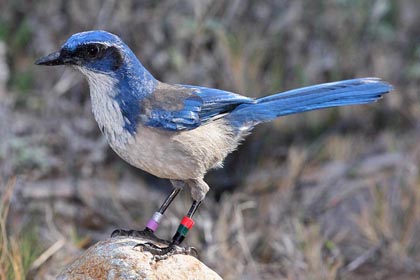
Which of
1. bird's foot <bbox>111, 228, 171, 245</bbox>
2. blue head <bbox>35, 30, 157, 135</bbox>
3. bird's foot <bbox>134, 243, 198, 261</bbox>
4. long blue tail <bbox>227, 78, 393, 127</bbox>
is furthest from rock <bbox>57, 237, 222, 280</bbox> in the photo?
long blue tail <bbox>227, 78, 393, 127</bbox>

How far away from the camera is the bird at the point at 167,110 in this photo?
393cm

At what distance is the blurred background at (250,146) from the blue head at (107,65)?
1312 millimetres

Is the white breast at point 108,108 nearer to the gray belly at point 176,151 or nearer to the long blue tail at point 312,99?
the gray belly at point 176,151

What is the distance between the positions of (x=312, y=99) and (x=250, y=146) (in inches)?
102

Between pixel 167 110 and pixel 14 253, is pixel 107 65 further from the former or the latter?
pixel 14 253

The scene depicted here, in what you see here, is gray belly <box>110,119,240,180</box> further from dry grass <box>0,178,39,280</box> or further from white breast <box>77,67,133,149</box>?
dry grass <box>0,178,39,280</box>

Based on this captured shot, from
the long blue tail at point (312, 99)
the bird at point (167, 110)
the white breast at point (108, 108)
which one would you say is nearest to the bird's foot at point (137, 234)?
the bird at point (167, 110)

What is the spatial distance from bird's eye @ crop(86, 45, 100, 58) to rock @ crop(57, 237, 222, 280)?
32.8 inches

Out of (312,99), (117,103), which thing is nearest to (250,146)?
(312,99)

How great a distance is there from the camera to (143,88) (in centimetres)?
409

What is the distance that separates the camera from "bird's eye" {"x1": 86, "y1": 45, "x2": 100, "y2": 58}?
3902mm

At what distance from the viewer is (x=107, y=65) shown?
13.0ft

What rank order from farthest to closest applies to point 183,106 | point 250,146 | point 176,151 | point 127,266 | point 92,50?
point 250,146
point 183,106
point 176,151
point 92,50
point 127,266

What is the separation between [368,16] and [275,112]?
351 centimetres
